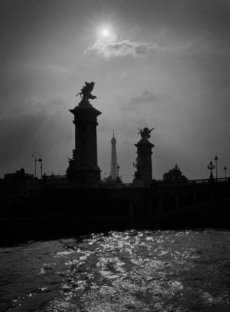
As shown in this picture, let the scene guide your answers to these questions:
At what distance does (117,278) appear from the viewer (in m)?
16.1

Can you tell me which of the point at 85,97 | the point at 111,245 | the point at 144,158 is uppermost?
the point at 85,97

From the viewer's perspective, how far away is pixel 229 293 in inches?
527

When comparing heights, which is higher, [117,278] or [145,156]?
[145,156]

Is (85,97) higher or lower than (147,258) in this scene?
higher

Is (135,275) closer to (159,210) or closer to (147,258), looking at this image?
(147,258)

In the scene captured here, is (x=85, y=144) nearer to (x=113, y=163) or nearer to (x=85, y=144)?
(x=85, y=144)

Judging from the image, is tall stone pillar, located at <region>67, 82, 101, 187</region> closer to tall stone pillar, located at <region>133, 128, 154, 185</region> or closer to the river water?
tall stone pillar, located at <region>133, 128, 154, 185</region>

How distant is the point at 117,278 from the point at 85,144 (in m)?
38.8

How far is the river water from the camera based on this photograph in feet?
41.0

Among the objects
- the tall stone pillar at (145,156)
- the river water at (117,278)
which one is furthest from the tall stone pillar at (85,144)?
the river water at (117,278)

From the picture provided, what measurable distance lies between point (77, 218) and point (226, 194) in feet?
57.9

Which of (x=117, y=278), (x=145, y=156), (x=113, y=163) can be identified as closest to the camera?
(x=117, y=278)

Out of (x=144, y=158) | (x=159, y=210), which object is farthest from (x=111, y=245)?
(x=144, y=158)

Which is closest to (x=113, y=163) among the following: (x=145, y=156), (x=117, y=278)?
(x=145, y=156)
